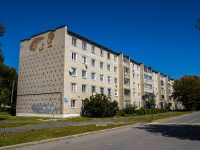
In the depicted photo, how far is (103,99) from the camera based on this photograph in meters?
35.2

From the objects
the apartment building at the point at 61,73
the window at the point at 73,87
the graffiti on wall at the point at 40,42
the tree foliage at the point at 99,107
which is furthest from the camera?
the graffiti on wall at the point at 40,42

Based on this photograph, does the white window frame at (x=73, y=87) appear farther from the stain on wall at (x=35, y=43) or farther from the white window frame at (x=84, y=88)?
the stain on wall at (x=35, y=43)

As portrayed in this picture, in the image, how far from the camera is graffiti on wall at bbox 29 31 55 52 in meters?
37.7

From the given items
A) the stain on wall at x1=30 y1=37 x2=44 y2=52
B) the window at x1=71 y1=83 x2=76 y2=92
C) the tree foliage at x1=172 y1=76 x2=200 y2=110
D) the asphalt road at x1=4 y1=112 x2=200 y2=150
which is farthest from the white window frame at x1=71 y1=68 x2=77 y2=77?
the tree foliage at x1=172 y1=76 x2=200 y2=110

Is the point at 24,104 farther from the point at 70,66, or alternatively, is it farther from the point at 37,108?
the point at 70,66

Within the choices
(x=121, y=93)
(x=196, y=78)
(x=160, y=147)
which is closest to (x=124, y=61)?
(x=121, y=93)

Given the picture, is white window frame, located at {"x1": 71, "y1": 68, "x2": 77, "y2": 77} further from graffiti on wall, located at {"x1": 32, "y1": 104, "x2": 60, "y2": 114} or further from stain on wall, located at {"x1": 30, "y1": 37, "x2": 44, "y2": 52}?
stain on wall, located at {"x1": 30, "y1": 37, "x2": 44, "y2": 52}

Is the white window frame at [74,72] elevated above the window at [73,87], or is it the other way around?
the white window frame at [74,72]

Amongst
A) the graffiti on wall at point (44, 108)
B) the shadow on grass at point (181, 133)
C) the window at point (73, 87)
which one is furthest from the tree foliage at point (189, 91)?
the shadow on grass at point (181, 133)

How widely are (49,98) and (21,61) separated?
10.9 metres

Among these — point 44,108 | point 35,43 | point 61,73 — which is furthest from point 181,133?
point 35,43

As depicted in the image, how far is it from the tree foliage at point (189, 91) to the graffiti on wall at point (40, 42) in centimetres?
4625

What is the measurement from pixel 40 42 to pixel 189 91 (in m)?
47.6

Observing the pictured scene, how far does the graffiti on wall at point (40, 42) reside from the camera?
124 feet
